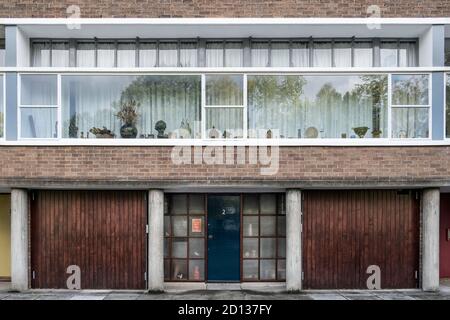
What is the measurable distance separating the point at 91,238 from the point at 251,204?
11.8ft

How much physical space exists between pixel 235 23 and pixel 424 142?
4.72 metres

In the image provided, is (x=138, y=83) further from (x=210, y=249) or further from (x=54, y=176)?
(x=210, y=249)

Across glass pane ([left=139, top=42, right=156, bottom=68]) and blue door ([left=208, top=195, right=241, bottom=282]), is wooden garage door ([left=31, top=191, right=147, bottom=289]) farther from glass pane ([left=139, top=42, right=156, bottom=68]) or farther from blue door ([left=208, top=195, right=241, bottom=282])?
glass pane ([left=139, top=42, right=156, bottom=68])

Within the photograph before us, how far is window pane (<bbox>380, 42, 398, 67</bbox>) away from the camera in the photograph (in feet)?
30.7

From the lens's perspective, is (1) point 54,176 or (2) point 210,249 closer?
(1) point 54,176

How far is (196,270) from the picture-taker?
9102 millimetres

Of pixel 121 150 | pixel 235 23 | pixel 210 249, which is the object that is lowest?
pixel 210 249

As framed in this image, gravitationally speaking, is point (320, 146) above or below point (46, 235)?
above

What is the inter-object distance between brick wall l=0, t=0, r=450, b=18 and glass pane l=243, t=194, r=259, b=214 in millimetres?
3999

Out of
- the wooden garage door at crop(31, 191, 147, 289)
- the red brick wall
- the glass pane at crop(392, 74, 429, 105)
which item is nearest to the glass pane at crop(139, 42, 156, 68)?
the red brick wall

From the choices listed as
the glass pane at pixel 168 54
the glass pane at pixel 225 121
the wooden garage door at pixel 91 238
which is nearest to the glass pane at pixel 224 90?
the glass pane at pixel 225 121

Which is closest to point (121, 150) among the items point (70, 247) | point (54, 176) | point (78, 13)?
point (54, 176)

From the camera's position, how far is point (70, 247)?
873 cm

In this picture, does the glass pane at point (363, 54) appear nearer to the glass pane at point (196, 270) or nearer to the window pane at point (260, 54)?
the window pane at point (260, 54)
